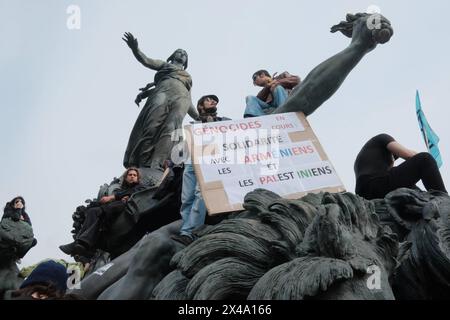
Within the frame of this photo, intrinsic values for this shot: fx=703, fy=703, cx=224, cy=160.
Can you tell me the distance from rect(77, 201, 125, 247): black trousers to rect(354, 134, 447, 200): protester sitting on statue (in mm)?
2090

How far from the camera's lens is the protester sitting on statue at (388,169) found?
502 cm

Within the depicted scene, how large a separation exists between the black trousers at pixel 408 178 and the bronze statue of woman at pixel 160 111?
18.5 feet

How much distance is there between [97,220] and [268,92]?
1.90 m

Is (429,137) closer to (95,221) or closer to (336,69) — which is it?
(336,69)

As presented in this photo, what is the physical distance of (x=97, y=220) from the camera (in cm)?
612

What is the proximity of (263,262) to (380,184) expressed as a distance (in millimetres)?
1485

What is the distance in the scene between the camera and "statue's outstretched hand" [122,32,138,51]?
13945 millimetres

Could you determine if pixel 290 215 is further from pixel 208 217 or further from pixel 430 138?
pixel 430 138

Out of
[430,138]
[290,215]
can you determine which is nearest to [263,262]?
[290,215]

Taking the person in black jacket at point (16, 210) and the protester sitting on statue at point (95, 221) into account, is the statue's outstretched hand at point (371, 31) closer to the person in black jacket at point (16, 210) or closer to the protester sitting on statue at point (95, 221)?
the protester sitting on statue at point (95, 221)

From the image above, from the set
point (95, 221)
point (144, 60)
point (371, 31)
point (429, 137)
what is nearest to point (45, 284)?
point (95, 221)

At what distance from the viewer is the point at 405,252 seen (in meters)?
4.27

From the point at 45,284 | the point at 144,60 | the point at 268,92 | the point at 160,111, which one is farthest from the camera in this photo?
the point at 144,60
